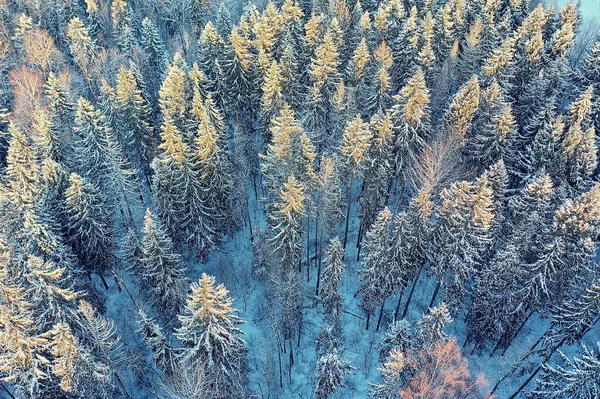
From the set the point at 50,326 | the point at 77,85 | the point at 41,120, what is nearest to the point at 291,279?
the point at 50,326

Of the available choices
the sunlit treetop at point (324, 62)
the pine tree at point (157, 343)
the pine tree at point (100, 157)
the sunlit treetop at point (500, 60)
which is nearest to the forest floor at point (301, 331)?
the pine tree at point (157, 343)

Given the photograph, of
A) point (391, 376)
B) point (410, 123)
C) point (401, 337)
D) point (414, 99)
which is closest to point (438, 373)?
point (391, 376)

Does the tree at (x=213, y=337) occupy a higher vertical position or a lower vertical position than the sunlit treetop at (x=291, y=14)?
lower

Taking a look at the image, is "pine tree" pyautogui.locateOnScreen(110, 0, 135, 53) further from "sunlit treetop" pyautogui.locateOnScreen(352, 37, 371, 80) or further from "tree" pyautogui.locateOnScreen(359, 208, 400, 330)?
"tree" pyautogui.locateOnScreen(359, 208, 400, 330)

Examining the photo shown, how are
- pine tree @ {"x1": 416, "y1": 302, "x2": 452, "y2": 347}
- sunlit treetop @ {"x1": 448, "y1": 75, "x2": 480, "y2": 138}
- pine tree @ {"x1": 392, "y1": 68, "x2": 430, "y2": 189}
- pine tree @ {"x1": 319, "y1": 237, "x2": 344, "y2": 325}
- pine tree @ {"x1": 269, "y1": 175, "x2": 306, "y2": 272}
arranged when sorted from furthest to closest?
sunlit treetop @ {"x1": 448, "y1": 75, "x2": 480, "y2": 138} → pine tree @ {"x1": 392, "y1": 68, "x2": 430, "y2": 189} → pine tree @ {"x1": 269, "y1": 175, "x2": 306, "y2": 272} → pine tree @ {"x1": 319, "y1": 237, "x2": 344, "y2": 325} → pine tree @ {"x1": 416, "y1": 302, "x2": 452, "y2": 347}

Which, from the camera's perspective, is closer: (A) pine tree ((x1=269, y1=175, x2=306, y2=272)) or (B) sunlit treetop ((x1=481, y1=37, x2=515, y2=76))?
(A) pine tree ((x1=269, y1=175, x2=306, y2=272))

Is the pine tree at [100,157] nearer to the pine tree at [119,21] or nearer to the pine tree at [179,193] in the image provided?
the pine tree at [179,193]

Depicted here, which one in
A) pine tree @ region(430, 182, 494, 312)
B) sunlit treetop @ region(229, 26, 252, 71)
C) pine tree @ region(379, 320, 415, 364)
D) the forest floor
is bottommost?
the forest floor

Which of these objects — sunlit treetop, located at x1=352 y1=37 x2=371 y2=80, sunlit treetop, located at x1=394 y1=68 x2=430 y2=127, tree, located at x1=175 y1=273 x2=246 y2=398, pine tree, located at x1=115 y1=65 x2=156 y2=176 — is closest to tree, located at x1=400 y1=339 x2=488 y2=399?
tree, located at x1=175 y1=273 x2=246 y2=398
